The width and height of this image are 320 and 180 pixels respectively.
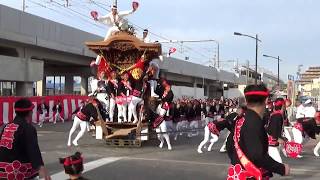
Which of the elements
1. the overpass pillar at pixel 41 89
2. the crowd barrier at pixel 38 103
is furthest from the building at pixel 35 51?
the overpass pillar at pixel 41 89

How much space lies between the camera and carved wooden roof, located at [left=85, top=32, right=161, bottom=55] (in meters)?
19.4

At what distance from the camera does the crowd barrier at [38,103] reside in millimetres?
29516

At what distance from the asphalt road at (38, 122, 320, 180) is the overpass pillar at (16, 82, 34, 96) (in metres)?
20.3

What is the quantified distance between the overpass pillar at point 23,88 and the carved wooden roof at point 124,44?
21485 mm

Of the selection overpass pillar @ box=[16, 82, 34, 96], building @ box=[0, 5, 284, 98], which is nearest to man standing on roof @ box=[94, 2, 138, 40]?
building @ box=[0, 5, 284, 98]

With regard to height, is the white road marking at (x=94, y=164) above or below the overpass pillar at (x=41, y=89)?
below

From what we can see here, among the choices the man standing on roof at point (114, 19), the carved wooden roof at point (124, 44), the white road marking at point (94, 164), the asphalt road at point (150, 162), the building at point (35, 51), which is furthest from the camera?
the building at point (35, 51)

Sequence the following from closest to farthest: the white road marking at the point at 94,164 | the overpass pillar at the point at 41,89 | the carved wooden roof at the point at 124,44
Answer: the white road marking at the point at 94,164
the carved wooden roof at the point at 124,44
the overpass pillar at the point at 41,89

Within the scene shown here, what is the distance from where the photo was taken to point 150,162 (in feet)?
49.0

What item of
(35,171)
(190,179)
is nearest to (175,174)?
(190,179)

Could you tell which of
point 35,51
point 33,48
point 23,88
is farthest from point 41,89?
point 23,88

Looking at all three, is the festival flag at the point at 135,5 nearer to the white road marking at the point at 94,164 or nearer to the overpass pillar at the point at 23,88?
the white road marking at the point at 94,164

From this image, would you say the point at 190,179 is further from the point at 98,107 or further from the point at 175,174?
the point at 98,107

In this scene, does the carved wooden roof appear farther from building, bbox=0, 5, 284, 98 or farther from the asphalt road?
building, bbox=0, 5, 284, 98
